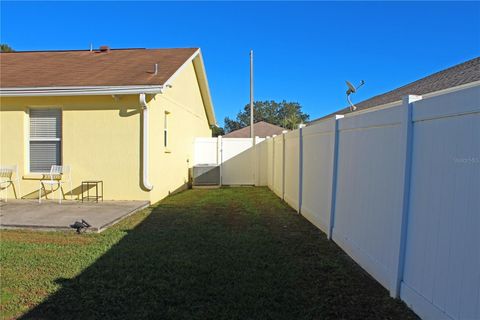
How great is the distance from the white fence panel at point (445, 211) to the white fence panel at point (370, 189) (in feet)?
1.09

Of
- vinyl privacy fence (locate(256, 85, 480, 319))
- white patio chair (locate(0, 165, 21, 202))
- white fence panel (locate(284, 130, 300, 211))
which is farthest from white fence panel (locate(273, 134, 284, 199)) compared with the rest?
white patio chair (locate(0, 165, 21, 202))

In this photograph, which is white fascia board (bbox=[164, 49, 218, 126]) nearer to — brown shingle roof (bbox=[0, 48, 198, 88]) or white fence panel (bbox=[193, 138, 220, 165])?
brown shingle roof (bbox=[0, 48, 198, 88])

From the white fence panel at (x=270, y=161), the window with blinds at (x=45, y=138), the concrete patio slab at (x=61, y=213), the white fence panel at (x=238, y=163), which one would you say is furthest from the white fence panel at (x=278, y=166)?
the window with blinds at (x=45, y=138)

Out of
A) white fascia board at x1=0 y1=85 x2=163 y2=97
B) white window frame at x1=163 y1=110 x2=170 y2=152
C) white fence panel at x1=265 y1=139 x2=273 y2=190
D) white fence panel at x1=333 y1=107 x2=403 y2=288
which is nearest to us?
white fence panel at x1=333 y1=107 x2=403 y2=288

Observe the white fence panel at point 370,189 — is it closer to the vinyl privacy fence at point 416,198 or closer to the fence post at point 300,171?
the vinyl privacy fence at point 416,198

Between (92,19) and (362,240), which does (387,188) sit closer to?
(362,240)

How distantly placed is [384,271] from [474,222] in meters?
1.58

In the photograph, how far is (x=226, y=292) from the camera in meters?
3.73

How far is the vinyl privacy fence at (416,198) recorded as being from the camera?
A: 254 centimetres

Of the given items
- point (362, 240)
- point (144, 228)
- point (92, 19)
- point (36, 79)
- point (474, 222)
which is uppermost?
point (92, 19)

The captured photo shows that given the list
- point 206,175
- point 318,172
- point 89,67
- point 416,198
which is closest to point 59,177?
point 89,67

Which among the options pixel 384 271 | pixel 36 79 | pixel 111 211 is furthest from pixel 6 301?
pixel 36 79

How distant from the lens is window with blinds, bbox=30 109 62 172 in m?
9.84

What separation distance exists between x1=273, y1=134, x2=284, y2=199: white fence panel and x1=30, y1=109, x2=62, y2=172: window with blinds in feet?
19.9
